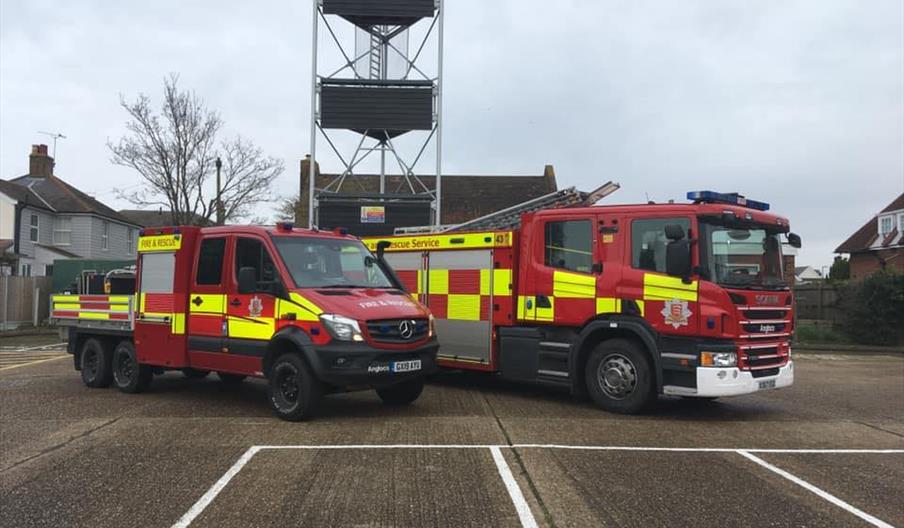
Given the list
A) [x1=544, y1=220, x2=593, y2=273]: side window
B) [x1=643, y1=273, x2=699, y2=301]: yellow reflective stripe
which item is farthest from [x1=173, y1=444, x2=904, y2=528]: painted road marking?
[x1=544, y1=220, x2=593, y2=273]: side window

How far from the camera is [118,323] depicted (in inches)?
399

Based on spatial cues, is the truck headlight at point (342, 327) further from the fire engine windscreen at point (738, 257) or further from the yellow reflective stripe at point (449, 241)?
the fire engine windscreen at point (738, 257)

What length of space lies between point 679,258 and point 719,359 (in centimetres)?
122

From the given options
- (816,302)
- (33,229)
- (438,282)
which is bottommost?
(816,302)

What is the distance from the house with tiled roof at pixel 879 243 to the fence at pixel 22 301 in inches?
1425

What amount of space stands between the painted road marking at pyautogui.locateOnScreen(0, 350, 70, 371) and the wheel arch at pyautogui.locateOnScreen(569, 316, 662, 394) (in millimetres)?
11220

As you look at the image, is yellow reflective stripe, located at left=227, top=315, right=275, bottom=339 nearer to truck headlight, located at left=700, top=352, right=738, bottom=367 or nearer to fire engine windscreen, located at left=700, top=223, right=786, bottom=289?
truck headlight, located at left=700, top=352, right=738, bottom=367

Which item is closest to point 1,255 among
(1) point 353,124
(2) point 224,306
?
(1) point 353,124

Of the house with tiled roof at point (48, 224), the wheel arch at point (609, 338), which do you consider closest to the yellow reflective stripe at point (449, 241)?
the wheel arch at point (609, 338)

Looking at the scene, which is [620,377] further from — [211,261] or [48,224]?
[48,224]

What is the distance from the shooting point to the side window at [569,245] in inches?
355

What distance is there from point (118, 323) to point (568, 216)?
21.6ft

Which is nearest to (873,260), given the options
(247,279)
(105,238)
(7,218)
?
(247,279)

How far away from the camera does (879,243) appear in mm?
37781
